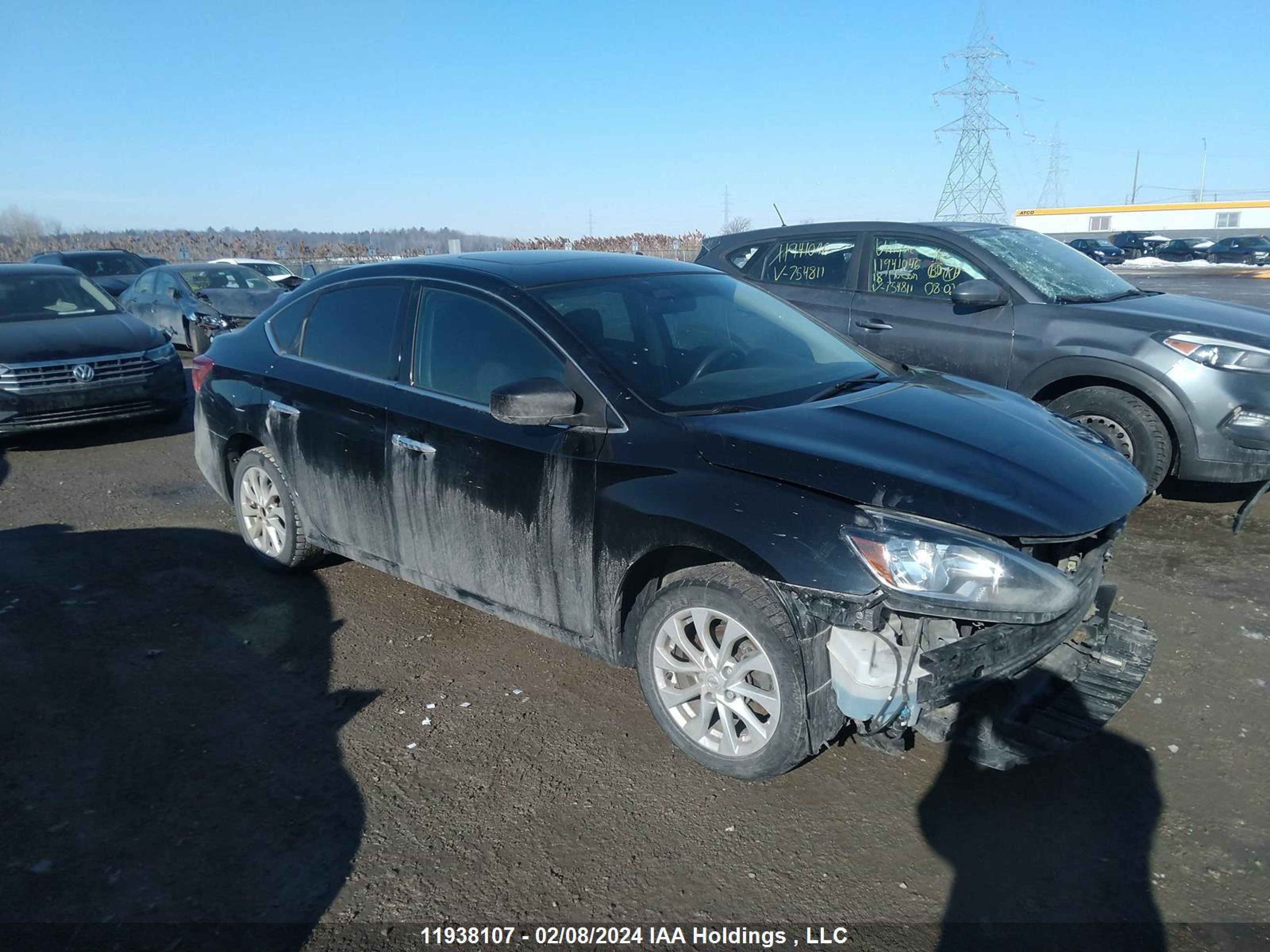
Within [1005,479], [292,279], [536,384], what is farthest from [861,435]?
[292,279]

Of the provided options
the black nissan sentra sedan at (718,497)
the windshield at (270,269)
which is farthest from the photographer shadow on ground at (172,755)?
the windshield at (270,269)

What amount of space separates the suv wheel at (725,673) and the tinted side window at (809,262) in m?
4.55

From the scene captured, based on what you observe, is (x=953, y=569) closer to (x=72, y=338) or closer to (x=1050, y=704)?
(x=1050, y=704)

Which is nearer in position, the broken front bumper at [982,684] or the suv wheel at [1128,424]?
the broken front bumper at [982,684]

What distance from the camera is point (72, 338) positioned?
334 inches

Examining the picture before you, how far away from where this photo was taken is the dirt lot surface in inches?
107

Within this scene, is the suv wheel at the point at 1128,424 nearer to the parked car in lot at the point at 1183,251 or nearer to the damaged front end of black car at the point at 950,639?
the damaged front end of black car at the point at 950,639

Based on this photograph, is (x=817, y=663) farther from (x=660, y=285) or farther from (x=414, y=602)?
(x=414, y=602)

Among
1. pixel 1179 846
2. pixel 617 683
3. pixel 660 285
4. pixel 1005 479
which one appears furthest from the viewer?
pixel 660 285

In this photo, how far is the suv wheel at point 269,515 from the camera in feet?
16.3

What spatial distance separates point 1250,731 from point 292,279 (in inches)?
551

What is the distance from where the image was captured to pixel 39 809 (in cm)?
315

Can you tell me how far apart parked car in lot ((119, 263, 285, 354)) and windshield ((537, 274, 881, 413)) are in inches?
397

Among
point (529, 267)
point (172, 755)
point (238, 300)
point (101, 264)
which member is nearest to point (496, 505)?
point (529, 267)
